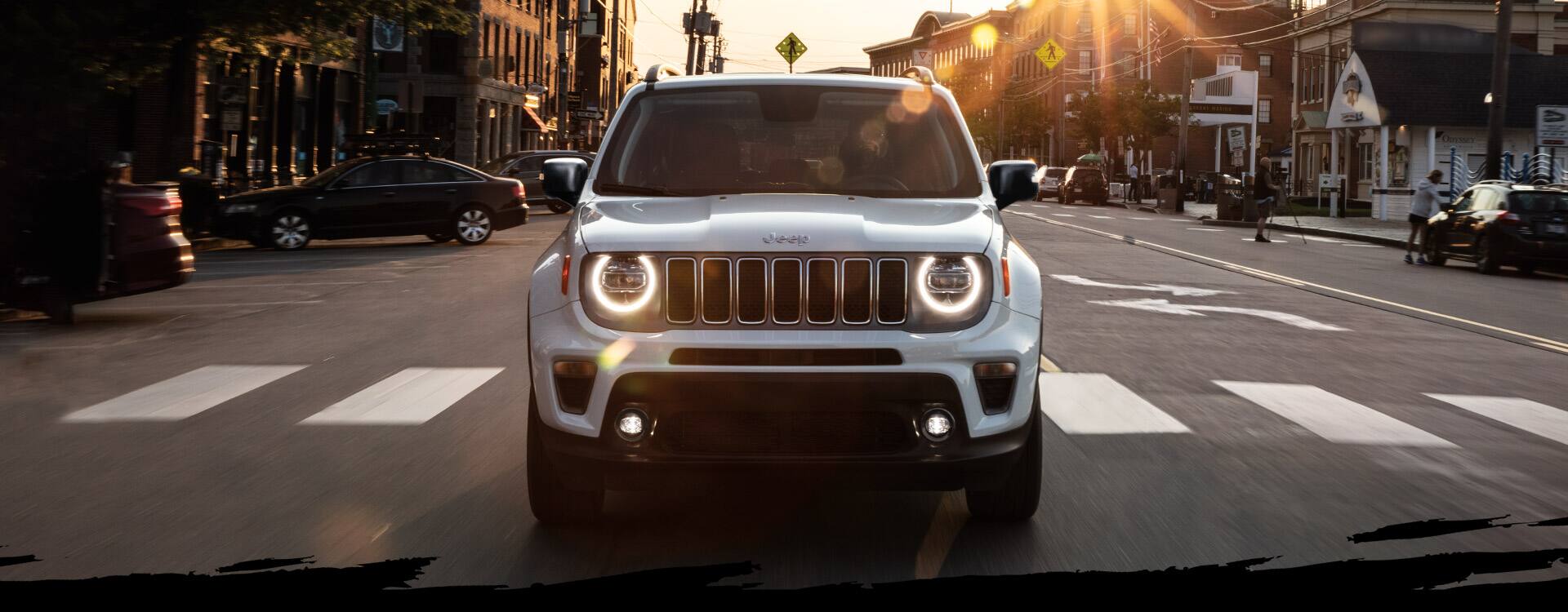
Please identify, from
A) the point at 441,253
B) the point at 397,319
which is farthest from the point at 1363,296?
the point at 441,253

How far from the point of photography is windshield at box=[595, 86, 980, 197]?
21.0 feet

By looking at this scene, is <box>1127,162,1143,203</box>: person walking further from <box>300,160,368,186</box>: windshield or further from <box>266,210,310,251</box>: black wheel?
<box>266,210,310,251</box>: black wheel

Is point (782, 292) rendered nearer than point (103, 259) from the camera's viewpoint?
Yes

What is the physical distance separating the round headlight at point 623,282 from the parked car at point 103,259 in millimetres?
9369

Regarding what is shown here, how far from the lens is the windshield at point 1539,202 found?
23.4 meters

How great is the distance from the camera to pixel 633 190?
6.29 meters

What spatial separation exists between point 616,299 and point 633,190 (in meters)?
1.07

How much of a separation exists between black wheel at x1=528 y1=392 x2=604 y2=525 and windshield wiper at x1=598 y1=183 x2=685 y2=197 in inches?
38.4

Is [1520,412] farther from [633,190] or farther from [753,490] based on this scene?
[633,190]

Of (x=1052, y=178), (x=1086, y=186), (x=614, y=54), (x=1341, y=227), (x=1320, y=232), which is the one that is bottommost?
(x=1320, y=232)

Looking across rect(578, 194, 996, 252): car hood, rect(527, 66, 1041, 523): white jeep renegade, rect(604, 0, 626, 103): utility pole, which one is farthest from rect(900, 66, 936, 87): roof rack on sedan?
→ rect(604, 0, 626, 103): utility pole

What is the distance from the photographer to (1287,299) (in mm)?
17531

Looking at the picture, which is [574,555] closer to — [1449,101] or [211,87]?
[211,87]

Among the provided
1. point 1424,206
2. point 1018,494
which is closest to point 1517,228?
point 1424,206
